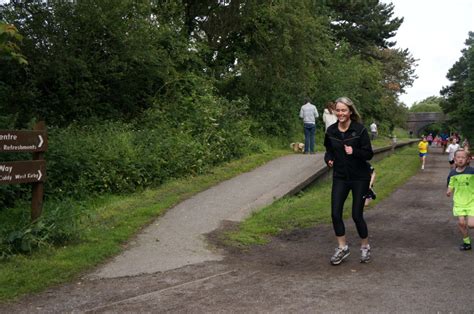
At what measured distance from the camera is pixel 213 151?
13.9m

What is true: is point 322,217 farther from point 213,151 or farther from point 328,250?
point 213,151

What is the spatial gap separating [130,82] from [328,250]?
1072 cm

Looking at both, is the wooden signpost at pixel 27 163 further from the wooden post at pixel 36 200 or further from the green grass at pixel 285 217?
the green grass at pixel 285 217

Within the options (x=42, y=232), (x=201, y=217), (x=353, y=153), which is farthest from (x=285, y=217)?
(x=42, y=232)

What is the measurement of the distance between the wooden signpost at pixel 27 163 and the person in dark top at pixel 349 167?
12.5 ft

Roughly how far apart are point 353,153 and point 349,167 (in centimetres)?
20

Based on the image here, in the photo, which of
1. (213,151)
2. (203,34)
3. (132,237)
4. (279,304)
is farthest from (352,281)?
(203,34)

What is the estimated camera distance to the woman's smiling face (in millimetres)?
6059

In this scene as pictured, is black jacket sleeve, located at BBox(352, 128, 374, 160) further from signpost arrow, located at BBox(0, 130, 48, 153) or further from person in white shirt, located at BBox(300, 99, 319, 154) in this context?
person in white shirt, located at BBox(300, 99, 319, 154)

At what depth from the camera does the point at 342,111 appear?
6.06 meters

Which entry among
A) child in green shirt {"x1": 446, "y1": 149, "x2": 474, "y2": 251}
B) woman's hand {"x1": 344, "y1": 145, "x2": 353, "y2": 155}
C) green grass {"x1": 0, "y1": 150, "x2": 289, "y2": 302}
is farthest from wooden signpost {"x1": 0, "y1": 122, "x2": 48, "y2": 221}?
child in green shirt {"x1": 446, "y1": 149, "x2": 474, "y2": 251}

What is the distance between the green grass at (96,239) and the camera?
5480 millimetres

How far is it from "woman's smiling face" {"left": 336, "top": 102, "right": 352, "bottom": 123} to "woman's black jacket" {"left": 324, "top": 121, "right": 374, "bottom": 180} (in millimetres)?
135

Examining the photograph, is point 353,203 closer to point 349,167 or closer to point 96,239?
point 349,167
